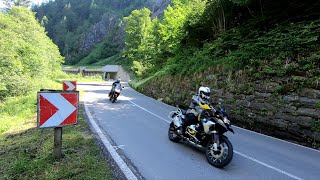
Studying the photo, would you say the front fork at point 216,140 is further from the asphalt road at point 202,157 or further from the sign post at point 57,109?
the sign post at point 57,109

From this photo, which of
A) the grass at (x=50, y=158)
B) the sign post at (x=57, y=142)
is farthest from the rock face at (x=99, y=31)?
the sign post at (x=57, y=142)

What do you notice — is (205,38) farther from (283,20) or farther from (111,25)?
(111,25)

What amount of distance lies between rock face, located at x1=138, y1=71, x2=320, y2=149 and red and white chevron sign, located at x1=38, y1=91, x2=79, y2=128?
22.1 ft

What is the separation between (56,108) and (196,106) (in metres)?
3.60

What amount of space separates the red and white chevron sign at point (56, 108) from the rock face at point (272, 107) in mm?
6729

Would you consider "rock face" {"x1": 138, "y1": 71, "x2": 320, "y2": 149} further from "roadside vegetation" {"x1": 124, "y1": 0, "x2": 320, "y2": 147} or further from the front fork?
the front fork

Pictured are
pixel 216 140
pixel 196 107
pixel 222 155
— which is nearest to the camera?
pixel 222 155

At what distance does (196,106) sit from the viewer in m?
7.10

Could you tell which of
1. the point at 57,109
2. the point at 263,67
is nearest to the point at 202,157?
the point at 57,109

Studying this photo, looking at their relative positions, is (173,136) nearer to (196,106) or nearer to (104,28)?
(196,106)

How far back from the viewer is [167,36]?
94.1ft

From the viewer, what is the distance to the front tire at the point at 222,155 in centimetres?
570

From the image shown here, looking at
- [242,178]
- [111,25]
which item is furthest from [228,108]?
[111,25]

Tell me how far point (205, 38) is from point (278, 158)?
13.7 m
